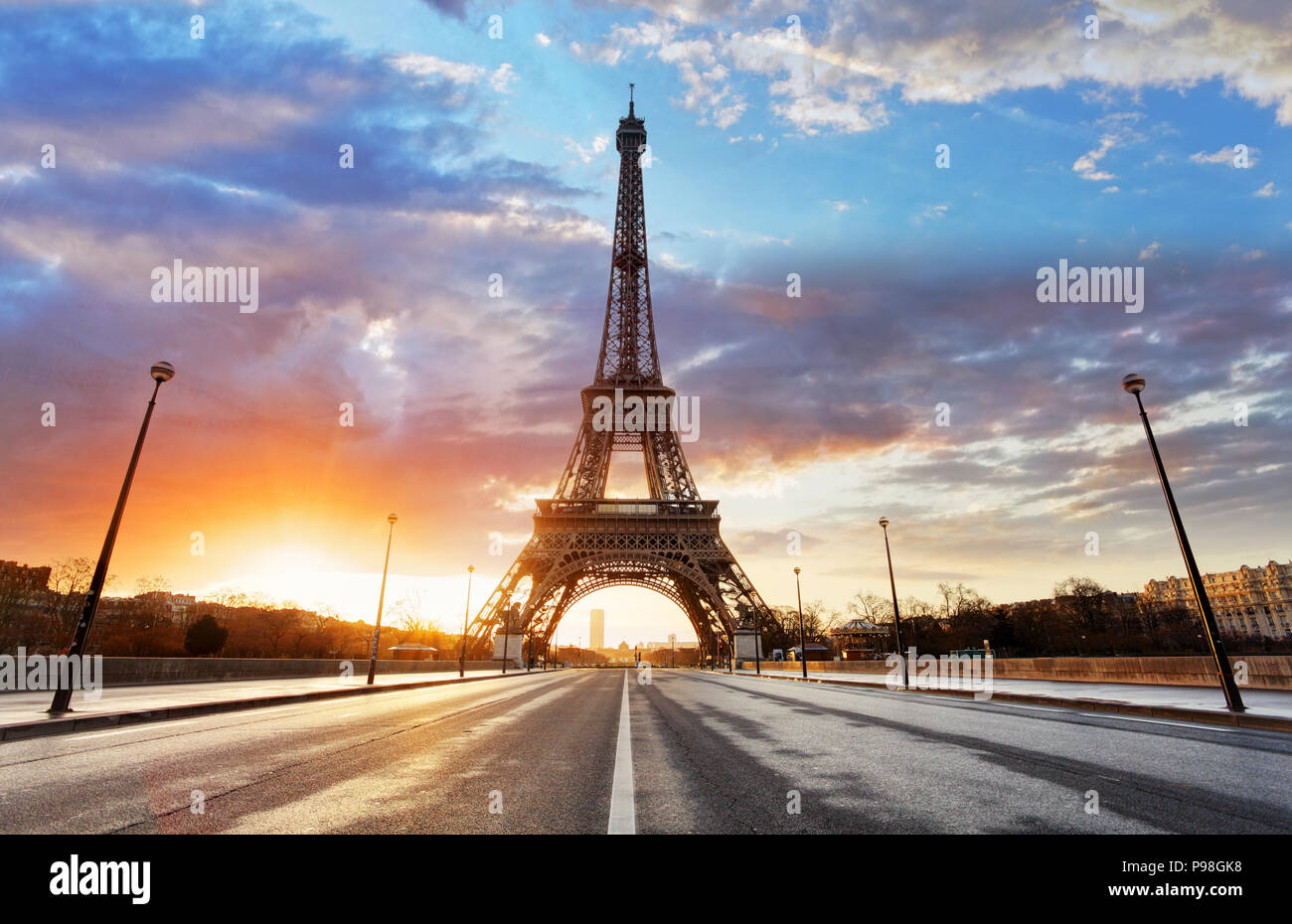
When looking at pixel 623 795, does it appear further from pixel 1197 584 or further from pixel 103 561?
pixel 1197 584

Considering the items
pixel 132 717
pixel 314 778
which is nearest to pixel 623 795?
pixel 314 778

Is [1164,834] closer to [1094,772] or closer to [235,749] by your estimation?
[1094,772]

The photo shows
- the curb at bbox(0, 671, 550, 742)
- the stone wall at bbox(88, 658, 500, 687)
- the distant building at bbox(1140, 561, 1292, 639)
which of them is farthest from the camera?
the distant building at bbox(1140, 561, 1292, 639)

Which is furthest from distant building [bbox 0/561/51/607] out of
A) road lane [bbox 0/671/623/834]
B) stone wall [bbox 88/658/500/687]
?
road lane [bbox 0/671/623/834]

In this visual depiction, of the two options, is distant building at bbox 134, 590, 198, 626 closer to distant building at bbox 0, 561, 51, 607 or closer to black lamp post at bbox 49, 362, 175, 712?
distant building at bbox 0, 561, 51, 607
